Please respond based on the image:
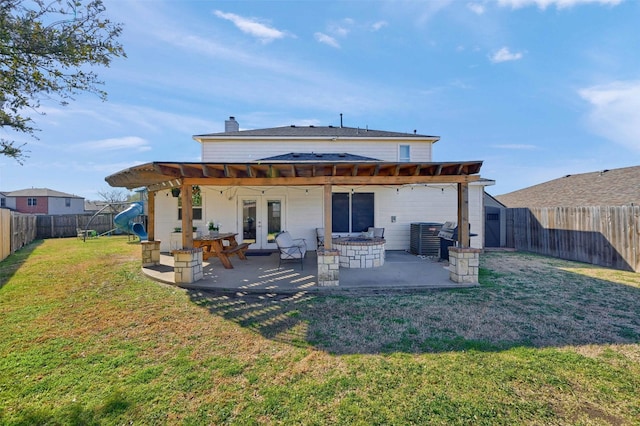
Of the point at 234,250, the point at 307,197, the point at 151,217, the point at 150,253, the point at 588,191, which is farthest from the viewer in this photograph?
the point at 588,191

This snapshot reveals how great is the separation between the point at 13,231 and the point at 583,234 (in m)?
23.5

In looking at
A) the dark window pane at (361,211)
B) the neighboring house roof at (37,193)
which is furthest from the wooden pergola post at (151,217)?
the neighboring house roof at (37,193)

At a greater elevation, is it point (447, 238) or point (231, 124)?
point (231, 124)

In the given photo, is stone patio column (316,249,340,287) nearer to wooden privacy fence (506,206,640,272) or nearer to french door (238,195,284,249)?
french door (238,195,284,249)

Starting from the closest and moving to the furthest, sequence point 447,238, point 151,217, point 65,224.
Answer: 1. point 447,238
2. point 151,217
3. point 65,224

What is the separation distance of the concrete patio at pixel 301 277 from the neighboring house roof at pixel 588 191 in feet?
33.2

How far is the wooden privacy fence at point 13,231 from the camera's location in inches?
414

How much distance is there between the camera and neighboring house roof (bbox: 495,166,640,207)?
40.3 feet

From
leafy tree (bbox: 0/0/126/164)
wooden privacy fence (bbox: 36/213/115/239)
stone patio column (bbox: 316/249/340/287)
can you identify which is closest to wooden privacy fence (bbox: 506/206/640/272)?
stone patio column (bbox: 316/249/340/287)

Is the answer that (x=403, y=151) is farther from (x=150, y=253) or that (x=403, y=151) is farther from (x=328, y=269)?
(x=150, y=253)

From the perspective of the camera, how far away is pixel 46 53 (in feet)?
13.5

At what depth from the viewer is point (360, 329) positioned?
424cm

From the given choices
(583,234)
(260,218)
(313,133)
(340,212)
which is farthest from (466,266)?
(313,133)

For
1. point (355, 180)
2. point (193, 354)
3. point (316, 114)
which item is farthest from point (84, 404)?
point (316, 114)
